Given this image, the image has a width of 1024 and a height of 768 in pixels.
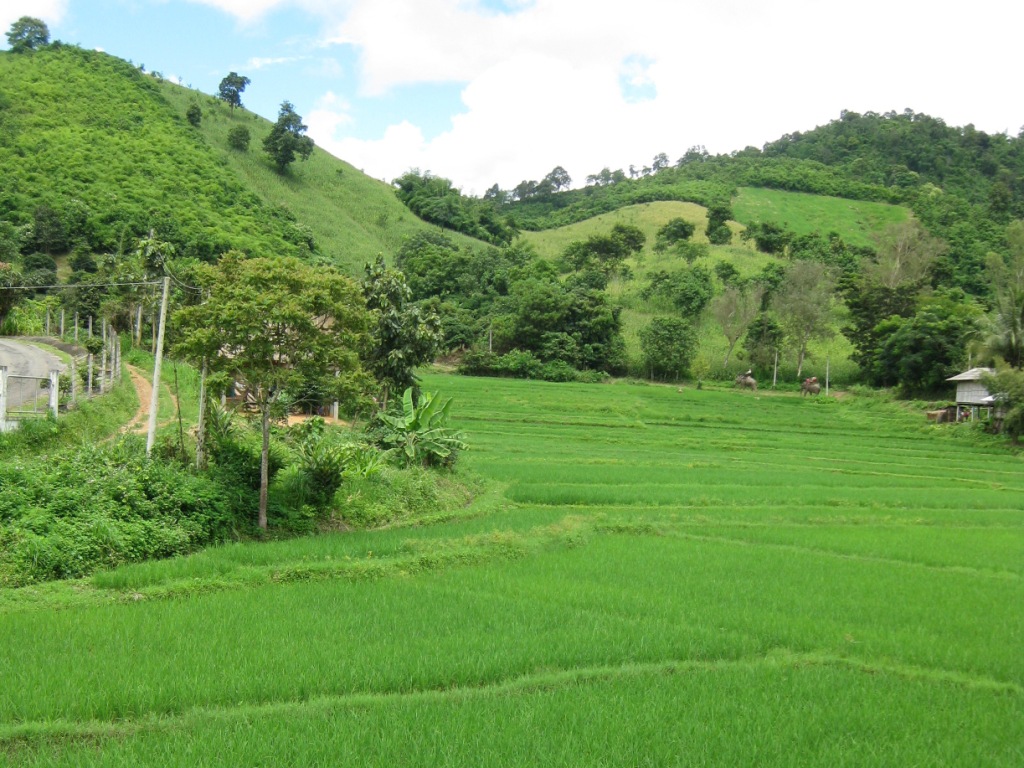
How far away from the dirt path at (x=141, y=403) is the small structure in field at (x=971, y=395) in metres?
38.3

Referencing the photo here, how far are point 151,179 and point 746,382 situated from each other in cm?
5947

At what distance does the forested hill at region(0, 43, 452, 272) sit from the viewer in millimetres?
57375

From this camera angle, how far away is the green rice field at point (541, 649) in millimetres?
5789

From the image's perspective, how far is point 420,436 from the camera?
1855 centimetres

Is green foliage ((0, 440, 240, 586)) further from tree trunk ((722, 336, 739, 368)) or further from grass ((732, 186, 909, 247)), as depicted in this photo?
grass ((732, 186, 909, 247))

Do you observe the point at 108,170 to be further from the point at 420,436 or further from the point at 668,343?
the point at 420,436

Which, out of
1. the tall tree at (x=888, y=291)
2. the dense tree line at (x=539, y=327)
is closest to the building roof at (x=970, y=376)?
the tall tree at (x=888, y=291)

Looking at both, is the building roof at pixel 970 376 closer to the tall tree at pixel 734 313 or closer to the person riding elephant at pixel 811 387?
the person riding elephant at pixel 811 387

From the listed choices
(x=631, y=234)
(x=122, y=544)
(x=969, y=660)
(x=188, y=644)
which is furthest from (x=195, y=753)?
(x=631, y=234)

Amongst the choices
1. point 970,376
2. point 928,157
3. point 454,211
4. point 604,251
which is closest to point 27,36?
point 454,211

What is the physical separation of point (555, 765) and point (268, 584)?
19.7 ft

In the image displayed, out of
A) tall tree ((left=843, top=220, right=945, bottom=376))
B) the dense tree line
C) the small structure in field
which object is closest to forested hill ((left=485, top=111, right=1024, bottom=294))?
tall tree ((left=843, top=220, right=945, bottom=376))

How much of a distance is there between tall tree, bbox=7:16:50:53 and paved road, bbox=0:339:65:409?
3207 inches

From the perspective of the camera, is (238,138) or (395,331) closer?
(395,331)
